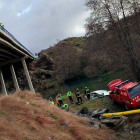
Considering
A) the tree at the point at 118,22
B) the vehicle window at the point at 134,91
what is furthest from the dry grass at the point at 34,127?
the tree at the point at 118,22

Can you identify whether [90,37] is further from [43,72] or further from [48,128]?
[43,72]

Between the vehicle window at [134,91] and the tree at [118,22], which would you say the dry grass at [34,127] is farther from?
the tree at [118,22]

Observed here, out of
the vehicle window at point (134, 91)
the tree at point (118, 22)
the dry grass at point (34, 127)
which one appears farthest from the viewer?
the tree at point (118, 22)

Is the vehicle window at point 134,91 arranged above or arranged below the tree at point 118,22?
below

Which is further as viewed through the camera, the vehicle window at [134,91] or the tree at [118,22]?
the tree at [118,22]

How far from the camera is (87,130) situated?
6516 millimetres

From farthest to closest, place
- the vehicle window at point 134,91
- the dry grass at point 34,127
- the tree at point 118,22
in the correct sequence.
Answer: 1. the tree at point 118,22
2. the vehicle window at point 134,91
3. the dry grass at point 34,127

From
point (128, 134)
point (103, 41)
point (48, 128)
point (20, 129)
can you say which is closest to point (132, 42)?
point (103, 41)

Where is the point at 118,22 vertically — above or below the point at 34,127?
above

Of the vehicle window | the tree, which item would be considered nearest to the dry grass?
the vehicle window

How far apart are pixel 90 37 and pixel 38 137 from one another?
13.6 meters

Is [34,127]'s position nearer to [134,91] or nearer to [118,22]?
[134,91]

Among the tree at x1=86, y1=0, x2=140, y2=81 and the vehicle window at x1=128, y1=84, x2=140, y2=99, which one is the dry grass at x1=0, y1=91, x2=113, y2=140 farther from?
the tree at x1=86, y1=0, x2=140, y2=81

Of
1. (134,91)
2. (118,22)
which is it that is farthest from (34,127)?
(118,22)
